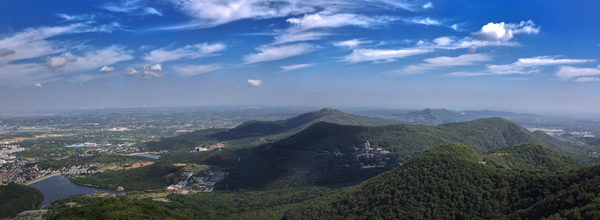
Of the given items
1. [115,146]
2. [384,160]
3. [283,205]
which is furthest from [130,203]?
[115,146]

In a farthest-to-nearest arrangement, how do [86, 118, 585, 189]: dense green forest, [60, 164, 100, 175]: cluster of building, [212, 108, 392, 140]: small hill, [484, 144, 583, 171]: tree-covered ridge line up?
1. [212, 108, 392, 140]: small hill
2. [60, 164, 100, 175]: cluster of building
3. [86, 118, 585, 189]: dense green forest
4. [484, 144, 583, 171]: tree-covered ridge

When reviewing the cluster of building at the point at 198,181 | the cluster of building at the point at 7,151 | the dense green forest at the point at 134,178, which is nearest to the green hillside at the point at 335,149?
the cluster of building at the point at 198,181

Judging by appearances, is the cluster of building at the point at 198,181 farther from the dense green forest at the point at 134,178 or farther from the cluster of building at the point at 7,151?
the cluster of building at the point at 7,151

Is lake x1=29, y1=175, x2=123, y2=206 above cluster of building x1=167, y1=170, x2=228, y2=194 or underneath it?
underneath

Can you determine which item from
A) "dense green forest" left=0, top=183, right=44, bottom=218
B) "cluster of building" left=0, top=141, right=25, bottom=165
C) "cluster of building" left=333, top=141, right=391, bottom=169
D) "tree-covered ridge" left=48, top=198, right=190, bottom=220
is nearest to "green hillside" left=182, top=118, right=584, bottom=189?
"cluster of building" left=333, top=141, right=391, bottom=169

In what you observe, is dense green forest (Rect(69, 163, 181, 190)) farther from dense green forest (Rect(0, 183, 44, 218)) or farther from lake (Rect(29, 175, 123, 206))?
dense green forest (Rect(0, 183, 44, 218))

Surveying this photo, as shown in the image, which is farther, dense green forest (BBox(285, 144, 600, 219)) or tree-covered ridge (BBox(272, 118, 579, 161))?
tree-covered ridge (BBox(272, 118, 579, 161))

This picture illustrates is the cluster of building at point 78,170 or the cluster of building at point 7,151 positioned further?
the cluster of building at point 7,151
